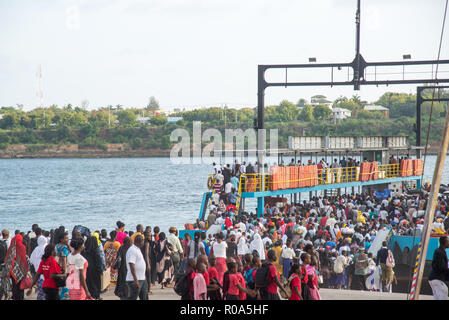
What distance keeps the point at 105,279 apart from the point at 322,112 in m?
141

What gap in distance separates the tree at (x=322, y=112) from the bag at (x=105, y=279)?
138 meters

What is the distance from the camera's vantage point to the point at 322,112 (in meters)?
153

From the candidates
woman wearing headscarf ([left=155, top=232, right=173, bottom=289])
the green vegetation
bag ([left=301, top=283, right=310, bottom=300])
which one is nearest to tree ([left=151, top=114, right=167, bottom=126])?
the green vegetation

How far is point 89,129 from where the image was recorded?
155 m

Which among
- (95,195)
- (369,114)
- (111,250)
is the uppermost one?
(369,114)

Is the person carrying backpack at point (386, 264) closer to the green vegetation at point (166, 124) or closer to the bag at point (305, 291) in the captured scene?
the bag at point (305, 291)

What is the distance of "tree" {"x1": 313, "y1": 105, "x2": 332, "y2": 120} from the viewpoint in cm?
15150

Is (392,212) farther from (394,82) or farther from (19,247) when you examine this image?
(19,247)

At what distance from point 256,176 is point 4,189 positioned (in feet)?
262

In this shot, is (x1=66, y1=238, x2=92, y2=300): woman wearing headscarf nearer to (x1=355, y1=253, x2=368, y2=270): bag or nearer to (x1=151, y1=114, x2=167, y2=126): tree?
(x1=355, y1=253, x2=368, y2=270): bag

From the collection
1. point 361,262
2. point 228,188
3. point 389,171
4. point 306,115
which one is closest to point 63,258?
point 361,262

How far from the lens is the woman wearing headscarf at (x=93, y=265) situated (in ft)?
43.3

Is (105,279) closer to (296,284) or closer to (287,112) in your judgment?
(296,284)
